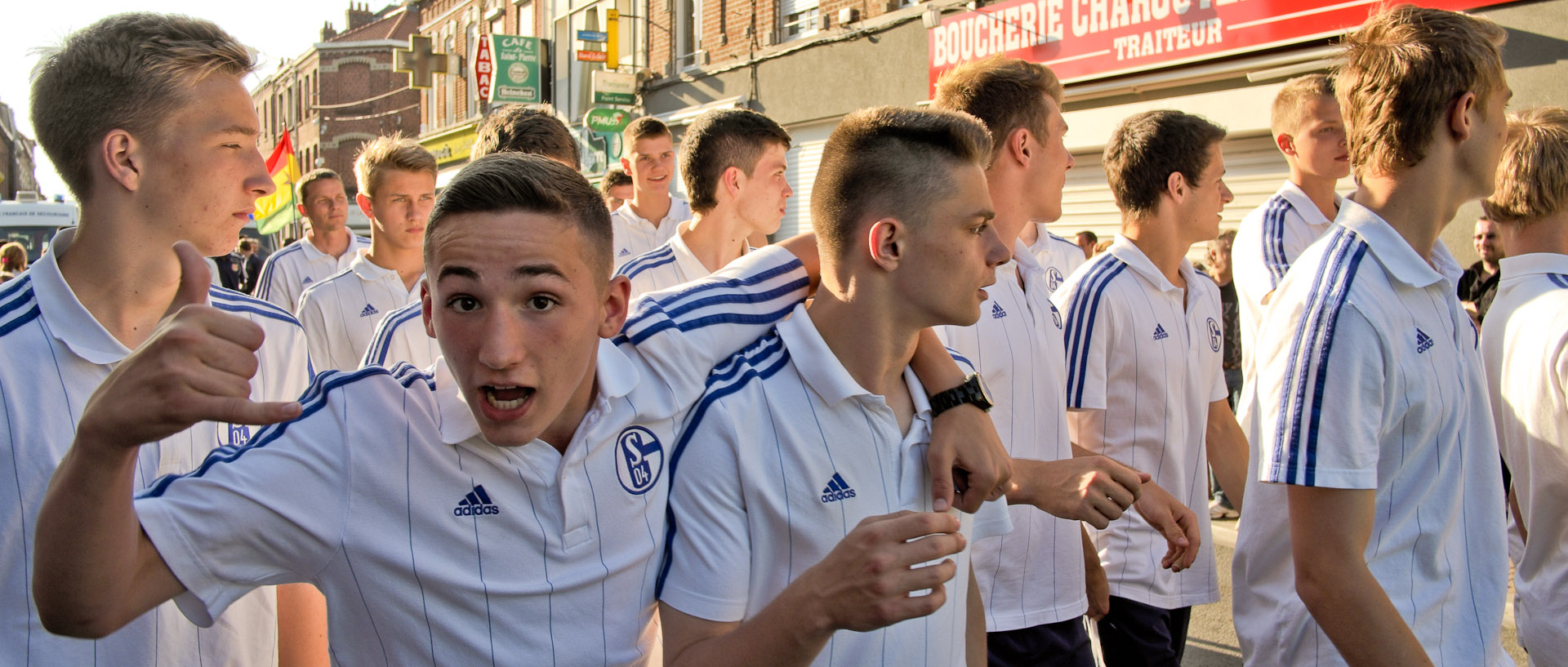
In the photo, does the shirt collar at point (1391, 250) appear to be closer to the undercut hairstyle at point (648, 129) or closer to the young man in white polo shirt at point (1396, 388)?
the young man in white polo shirt at point (1396, 388)

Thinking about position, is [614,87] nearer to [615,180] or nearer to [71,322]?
[615,180]

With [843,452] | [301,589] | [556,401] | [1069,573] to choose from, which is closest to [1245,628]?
[1069,573]

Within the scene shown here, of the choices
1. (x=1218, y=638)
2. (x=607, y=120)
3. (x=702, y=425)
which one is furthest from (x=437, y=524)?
(x=607, y=120)

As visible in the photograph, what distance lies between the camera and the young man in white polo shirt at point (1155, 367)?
11.1ft

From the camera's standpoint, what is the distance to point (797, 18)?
52.0 ft

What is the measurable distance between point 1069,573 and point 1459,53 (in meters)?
1.73

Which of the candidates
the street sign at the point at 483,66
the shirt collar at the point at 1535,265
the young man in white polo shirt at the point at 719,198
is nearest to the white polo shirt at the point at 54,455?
the young man in white polo shirt at the point at 719,198

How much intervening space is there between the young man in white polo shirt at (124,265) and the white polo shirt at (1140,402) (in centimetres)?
246

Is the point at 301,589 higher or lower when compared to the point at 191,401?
lower

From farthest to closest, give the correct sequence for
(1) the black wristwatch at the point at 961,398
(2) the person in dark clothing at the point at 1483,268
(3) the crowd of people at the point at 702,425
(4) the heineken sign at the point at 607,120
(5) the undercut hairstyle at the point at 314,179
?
(4) the heineken sign at the point at 607,120, (5) the undercut hairstyle at the point at 314,179, (2) the person in dark clothing at the point at 1483,268, (1) the black wristwatch at the point at 961,398, (3) the crowd of people at the point at 702,425

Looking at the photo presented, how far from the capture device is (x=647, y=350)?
202cm

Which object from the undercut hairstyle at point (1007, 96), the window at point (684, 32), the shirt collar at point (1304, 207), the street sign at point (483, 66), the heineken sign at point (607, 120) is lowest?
the shirt collar at point (1304, 207)

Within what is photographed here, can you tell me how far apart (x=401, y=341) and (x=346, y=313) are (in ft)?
4.96

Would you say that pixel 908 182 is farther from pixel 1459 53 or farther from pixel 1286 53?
pixel 1286 53
